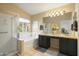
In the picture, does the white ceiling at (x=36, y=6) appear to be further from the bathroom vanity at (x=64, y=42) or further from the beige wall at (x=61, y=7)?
the bathroom vanity at (x=64, y=42)

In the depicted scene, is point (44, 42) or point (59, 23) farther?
point (44, 42)

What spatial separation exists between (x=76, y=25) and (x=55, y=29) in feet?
1.25

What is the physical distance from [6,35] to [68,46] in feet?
3.96

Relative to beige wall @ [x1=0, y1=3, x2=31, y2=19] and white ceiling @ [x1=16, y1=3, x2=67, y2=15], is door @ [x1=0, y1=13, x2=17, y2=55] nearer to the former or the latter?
beige wall @ [x1=0, y1=3, x2=31, y2=19]

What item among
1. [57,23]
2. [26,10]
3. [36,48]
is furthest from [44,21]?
[36,48]

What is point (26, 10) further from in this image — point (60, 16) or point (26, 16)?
point (60, 16)

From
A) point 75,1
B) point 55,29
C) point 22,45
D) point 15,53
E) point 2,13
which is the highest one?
point 75,1

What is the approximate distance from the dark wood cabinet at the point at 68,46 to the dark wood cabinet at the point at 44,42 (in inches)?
10.1

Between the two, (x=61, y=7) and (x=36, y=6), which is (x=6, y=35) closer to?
(x=36, y=6)

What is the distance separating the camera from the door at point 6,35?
2016 mm

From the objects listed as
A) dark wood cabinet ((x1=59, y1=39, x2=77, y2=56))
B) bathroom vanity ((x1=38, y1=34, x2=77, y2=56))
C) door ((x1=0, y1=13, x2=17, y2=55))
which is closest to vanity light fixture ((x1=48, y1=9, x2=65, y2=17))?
bathroom vanity ((x1=38, y1=34, x2=77, y2=56))

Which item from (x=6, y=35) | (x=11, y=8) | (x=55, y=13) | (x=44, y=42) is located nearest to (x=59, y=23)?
(x=55, y=13)

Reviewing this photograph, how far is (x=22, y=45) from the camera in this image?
212 centimetres

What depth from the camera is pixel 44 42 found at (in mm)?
2146
